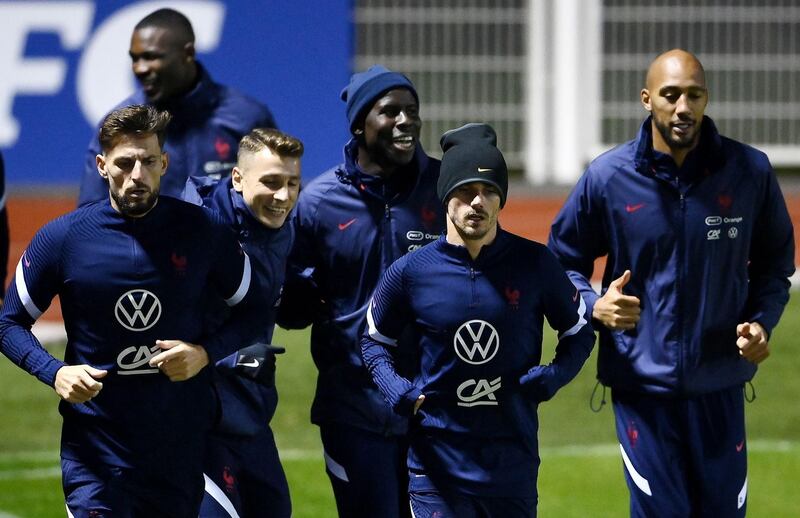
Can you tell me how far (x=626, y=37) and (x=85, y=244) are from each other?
11.8m

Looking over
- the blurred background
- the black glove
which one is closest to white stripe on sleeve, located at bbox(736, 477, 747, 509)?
the black glove

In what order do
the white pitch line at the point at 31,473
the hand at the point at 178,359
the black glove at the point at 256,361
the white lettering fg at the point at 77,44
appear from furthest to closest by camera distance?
the white lettering fg at the point at 77,44 < the white pitch line at the point at 31,473 < the black glove at the point at 256,361 < the hand at the point at 178,359

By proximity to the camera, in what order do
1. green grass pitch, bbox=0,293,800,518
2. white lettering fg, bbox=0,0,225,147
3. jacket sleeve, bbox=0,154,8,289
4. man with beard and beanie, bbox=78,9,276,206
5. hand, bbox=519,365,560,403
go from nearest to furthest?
1. hand, bbox=519,365,560,403
2. man with beard and beanie, bbox=78,9,276,206
3. jacket sleeve, bbox=0,154,8,289
4. green grass pitch, bbox=0,293,800,518
5. white lettering fg, bbox=0,0,225,147

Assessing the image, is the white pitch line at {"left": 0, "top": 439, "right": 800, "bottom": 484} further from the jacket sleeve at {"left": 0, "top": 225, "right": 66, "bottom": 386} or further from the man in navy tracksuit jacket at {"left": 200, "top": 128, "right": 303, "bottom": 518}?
the jacket sleeve at {"left": 0, "top": 225, "right": 66, "bottom": 386}

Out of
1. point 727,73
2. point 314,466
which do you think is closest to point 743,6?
point 727,73

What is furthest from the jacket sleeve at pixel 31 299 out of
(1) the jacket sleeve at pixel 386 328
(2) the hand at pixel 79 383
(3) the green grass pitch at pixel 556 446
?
(3) the green grass pitch at pixel 556 446

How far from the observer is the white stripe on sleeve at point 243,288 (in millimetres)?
5301

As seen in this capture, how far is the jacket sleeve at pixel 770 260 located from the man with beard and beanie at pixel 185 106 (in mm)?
2466

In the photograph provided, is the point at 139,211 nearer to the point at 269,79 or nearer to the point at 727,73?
the point at 269,79

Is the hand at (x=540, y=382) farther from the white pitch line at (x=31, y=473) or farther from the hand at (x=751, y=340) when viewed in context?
the white pitch line at (x=31, y=473)

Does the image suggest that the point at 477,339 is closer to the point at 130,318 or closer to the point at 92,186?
the point at 130,318

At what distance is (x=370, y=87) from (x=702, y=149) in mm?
1152

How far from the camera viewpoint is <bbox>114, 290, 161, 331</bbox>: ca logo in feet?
16.6

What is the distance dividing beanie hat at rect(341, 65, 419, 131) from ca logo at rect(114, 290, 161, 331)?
3.74ft
